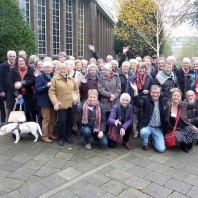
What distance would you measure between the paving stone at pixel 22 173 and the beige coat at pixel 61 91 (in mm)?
1536


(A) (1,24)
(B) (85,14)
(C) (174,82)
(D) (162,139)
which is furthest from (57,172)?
(B) (85,14)

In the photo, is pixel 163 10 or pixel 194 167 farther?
pixel 163 10

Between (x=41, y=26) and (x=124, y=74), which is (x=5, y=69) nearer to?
(x=124, y=74)

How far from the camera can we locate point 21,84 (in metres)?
5.85

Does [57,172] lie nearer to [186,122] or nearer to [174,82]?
[186,122]

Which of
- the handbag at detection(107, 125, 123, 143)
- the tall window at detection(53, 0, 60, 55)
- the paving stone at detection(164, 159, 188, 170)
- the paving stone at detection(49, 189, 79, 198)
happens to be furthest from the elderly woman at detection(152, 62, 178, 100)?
the tall window at detection(53, 0, 60, 55)

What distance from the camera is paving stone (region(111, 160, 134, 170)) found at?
4605 millimetres

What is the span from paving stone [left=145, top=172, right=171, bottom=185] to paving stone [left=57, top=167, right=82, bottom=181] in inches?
45.7

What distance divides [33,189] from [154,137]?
278 centimetres

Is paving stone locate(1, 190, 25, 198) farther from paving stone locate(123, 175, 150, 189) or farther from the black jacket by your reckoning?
the black jacket

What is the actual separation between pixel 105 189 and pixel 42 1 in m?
18.9

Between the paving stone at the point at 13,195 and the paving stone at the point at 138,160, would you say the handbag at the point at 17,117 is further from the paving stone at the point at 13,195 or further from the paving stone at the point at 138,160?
the paving stone at the point at 138,160

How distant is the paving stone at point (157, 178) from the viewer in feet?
13.4

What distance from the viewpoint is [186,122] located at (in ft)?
18.0
